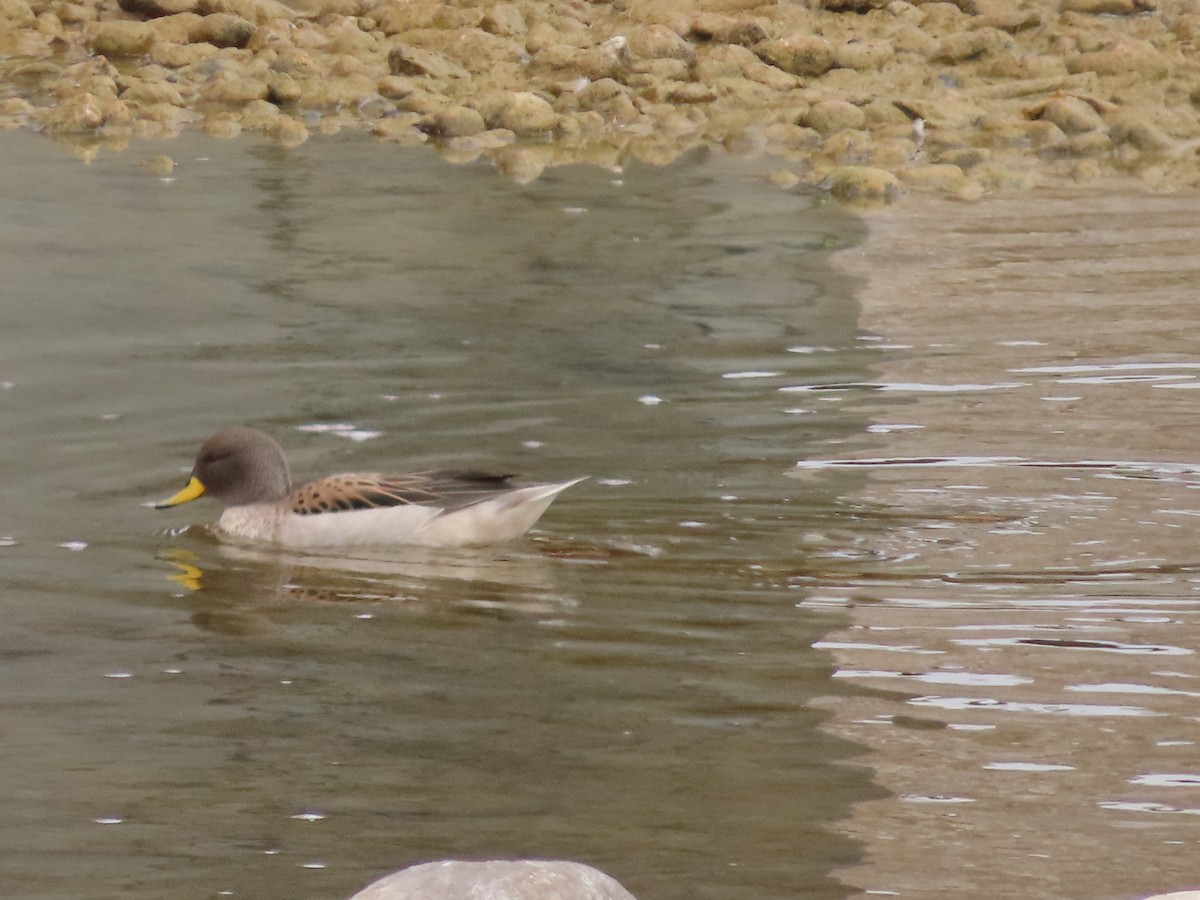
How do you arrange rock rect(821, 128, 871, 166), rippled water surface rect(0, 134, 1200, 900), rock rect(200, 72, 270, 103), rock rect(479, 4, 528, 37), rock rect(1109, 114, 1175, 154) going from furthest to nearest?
rock rect(479, 4, 528, 37), rock rect(200, 72, 270, 103), rock rect(1109, 114, 1175, 154), rock rect(821, 128, 871, 166), rippled water surface rect(0, 134, 1200, 900)

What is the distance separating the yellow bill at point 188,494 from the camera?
27.0 ft

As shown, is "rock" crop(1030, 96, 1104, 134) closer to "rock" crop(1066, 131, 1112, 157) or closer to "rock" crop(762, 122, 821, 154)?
"rock" crop(1066, 131, 1112, 157)

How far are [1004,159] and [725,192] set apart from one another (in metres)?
2.88

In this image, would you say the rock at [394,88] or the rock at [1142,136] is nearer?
the rock at [1142,136]

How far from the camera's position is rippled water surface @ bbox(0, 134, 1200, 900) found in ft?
17.3

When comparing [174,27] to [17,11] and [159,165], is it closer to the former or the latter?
[17,11]

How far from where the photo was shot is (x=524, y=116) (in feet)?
60.3

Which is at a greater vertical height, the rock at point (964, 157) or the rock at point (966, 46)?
the rock at point (966, 46)

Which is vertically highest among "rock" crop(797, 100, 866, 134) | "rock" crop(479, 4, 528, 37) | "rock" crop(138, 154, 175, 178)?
"rock" crop(479, 4, 528, 37)

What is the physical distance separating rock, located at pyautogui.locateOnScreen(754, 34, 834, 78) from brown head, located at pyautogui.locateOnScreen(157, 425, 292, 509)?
1262 cm

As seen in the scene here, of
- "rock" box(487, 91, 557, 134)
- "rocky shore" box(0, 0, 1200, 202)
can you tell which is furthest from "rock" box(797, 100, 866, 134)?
"rock" box(487, 91, 557, 134)

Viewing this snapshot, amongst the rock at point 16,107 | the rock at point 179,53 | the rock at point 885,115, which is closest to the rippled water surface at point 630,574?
the rock at point 885,115

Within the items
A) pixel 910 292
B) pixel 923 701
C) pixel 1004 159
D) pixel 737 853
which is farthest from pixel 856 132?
pixel 737 853

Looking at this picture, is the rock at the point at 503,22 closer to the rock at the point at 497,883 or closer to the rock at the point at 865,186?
the rock at the point at 865,186
